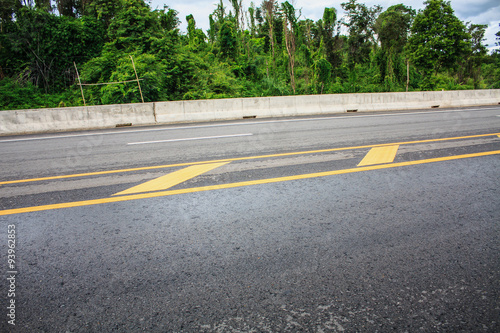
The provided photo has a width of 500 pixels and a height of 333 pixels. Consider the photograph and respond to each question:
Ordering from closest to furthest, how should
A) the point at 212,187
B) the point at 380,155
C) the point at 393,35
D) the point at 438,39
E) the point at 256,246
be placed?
1. the point at 256,246
2. the point at 212,187
3. the point at 380,155
4. the point at 438,39
5. the point at 393,35

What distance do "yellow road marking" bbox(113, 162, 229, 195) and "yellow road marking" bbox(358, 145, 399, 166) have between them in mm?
2212

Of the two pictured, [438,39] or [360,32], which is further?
[360,32]

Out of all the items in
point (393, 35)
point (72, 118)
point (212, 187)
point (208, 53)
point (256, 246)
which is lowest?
point (256, 246)

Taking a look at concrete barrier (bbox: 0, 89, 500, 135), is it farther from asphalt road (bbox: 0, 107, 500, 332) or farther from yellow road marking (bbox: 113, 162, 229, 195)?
yellow road marking (bbox: 113, 162, 229, 195)

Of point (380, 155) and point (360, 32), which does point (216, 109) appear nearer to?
point (380, 155)

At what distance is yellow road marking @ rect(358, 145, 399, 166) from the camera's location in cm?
441

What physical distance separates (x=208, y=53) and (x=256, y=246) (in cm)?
3317

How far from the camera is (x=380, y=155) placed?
479cm

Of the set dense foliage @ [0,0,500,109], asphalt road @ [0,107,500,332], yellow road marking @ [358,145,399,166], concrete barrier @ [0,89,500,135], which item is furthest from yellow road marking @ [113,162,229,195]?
dense foliage @ [0,0,500,109]

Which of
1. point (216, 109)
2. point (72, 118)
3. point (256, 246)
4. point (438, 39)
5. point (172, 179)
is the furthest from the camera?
point (438, 39)

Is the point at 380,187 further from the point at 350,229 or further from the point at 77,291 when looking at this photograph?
the point at 77,291

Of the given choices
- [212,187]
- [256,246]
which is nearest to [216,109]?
[212,187]

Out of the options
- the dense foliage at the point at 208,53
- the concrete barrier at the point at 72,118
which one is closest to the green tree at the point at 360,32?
the dense foliage at the point at 208,53

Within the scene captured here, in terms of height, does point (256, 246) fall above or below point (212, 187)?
below
